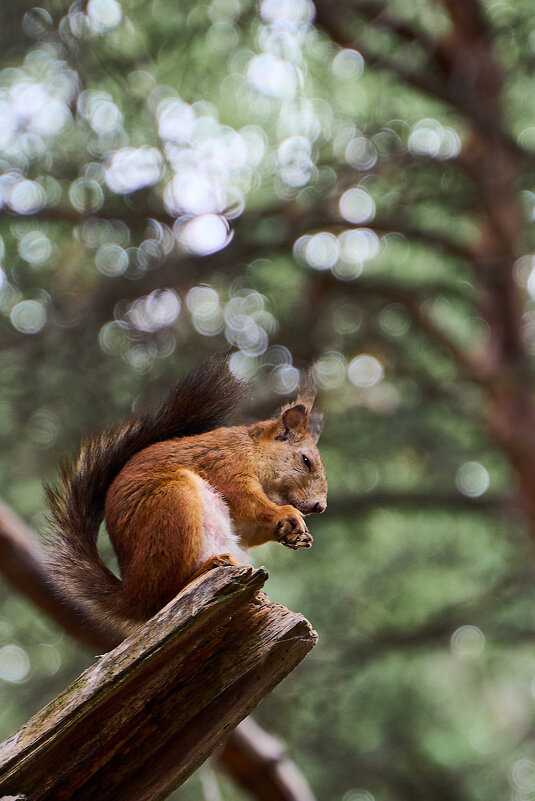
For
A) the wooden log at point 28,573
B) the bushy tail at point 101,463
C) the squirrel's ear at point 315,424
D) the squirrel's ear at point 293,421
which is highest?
the bushy tail at point 101,463

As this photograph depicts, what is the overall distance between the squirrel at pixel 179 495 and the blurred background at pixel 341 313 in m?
0.99

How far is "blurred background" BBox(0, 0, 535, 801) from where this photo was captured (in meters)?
2.55

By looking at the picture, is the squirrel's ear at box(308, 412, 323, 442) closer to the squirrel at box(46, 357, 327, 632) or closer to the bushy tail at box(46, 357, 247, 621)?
the squirrel at box(46, 357, 327, 632)

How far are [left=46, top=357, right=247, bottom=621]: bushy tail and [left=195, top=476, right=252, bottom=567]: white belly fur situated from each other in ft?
0.49

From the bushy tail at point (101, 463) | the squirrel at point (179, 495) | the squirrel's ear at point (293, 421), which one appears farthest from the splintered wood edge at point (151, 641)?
the squirrel's ear at point (293, 421)

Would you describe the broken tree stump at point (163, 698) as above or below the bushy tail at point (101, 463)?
below

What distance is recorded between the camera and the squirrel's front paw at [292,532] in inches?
41.6

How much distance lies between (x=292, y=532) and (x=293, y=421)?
27 centimetres

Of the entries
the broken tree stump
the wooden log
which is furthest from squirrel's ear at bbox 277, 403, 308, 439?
the wooden log

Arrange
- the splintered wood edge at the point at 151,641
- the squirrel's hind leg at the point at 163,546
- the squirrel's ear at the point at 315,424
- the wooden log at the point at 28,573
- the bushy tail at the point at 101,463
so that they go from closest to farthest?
the splintered wood edge at the point at 151,641
the squirrel's hind leg at the point at 163,546
the bushy tail at the point at 101,463
the squirrel's ear at the point at 315,424
the wooden log at the point at 28,573

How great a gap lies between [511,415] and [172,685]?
2753 mm

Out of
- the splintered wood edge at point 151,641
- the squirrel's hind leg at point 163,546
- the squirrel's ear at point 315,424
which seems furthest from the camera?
the squirrel's ear at point 315,424

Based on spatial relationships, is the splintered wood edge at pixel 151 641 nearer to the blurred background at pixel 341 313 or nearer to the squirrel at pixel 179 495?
the squirrel at pixel 179 495

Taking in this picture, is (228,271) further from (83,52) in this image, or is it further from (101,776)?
(101,776)
